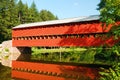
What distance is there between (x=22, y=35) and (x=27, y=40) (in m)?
1.30

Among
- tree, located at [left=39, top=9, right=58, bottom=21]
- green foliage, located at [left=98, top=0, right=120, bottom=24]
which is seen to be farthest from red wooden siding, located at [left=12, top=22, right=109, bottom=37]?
tree, located at [left=39, top=9, right=58, bottom=21]

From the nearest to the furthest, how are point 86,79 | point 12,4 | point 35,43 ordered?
point 86,79
point 35,43
point 12,4

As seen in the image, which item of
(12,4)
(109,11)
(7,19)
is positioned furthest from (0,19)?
(109,11)

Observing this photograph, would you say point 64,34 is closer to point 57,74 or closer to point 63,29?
point 63,29

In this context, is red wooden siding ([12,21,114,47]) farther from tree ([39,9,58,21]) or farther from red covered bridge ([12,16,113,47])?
tree ([39,9,58,21])

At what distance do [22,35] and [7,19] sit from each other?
15.3 m

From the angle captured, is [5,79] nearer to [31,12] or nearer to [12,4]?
[12,4]

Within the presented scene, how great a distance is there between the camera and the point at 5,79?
16344mm

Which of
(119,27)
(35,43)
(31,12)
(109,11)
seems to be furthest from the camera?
(31,12)

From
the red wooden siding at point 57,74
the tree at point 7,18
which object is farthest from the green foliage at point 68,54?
the tree at point 7,18

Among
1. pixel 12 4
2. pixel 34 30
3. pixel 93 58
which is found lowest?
pixel 93 58

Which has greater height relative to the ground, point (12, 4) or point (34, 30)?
point (12, 4)

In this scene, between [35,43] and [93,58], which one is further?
[35,43]

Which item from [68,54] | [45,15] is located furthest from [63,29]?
[45,15]
